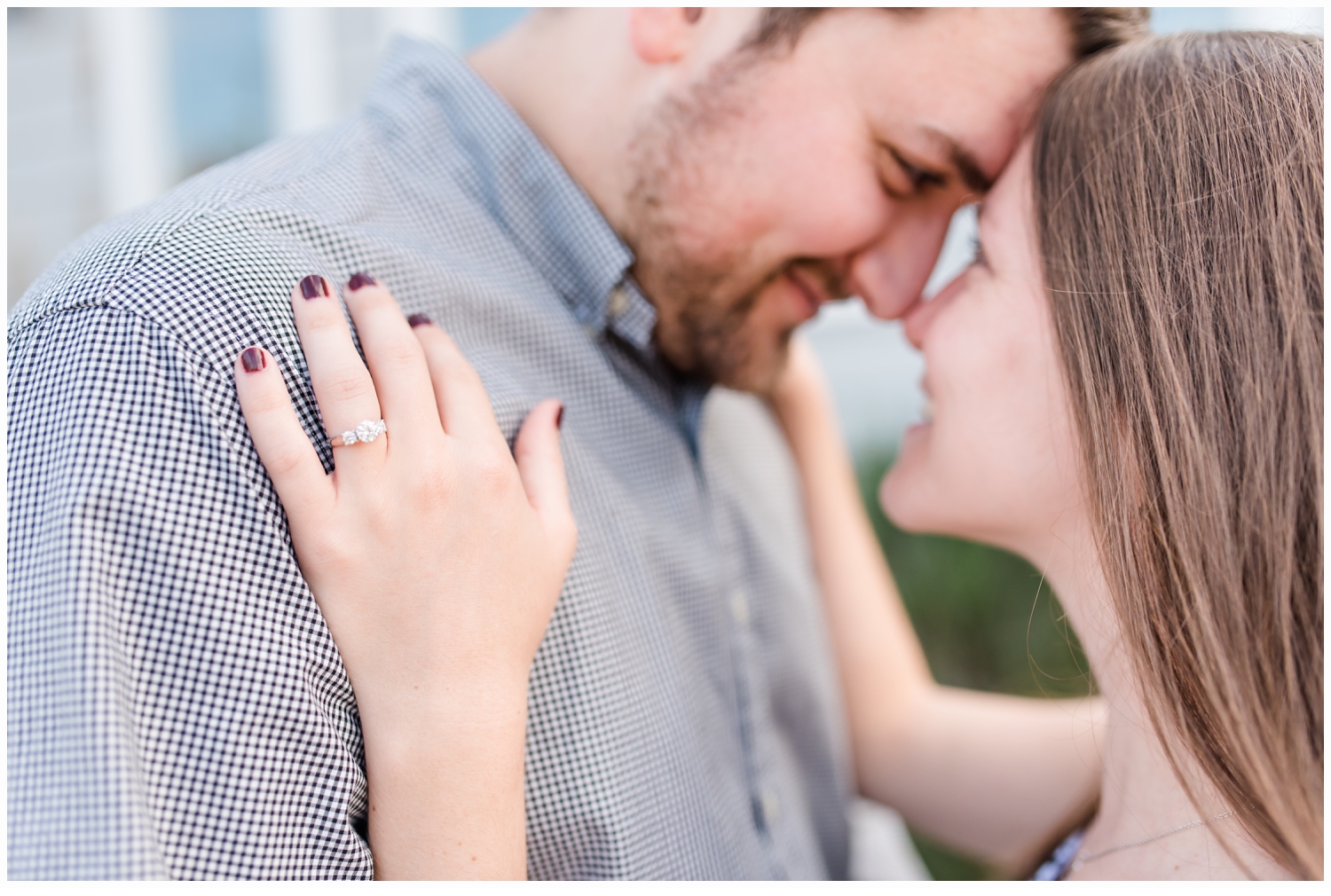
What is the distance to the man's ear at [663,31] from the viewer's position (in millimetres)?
1382

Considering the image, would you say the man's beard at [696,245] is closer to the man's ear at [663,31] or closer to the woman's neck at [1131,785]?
the man's ear at [663,31]

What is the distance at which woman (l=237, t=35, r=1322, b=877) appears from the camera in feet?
2.99

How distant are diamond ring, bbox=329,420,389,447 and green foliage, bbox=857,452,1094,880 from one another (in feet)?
7.90

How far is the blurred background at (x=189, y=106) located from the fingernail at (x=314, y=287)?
10.9 ft

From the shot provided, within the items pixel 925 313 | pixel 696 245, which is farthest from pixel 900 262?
pixel 696 245

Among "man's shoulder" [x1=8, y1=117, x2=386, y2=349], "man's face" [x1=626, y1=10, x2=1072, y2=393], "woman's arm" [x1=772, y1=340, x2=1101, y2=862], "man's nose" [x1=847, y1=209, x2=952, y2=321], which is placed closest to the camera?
"man's shoulder" [x1=8, y1=117, x2=386, y2=349]

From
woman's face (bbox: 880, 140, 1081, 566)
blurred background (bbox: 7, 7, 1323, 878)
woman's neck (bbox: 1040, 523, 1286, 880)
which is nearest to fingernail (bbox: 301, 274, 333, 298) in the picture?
woman's face (bbox: 880, 140, 1081, 566)

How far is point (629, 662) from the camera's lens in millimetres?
1180

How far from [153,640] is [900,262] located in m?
1.26

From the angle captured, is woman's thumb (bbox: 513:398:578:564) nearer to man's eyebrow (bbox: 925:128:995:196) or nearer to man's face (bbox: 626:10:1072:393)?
man's face (bbox: 626:10:1072:393)

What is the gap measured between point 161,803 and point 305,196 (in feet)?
2.34
